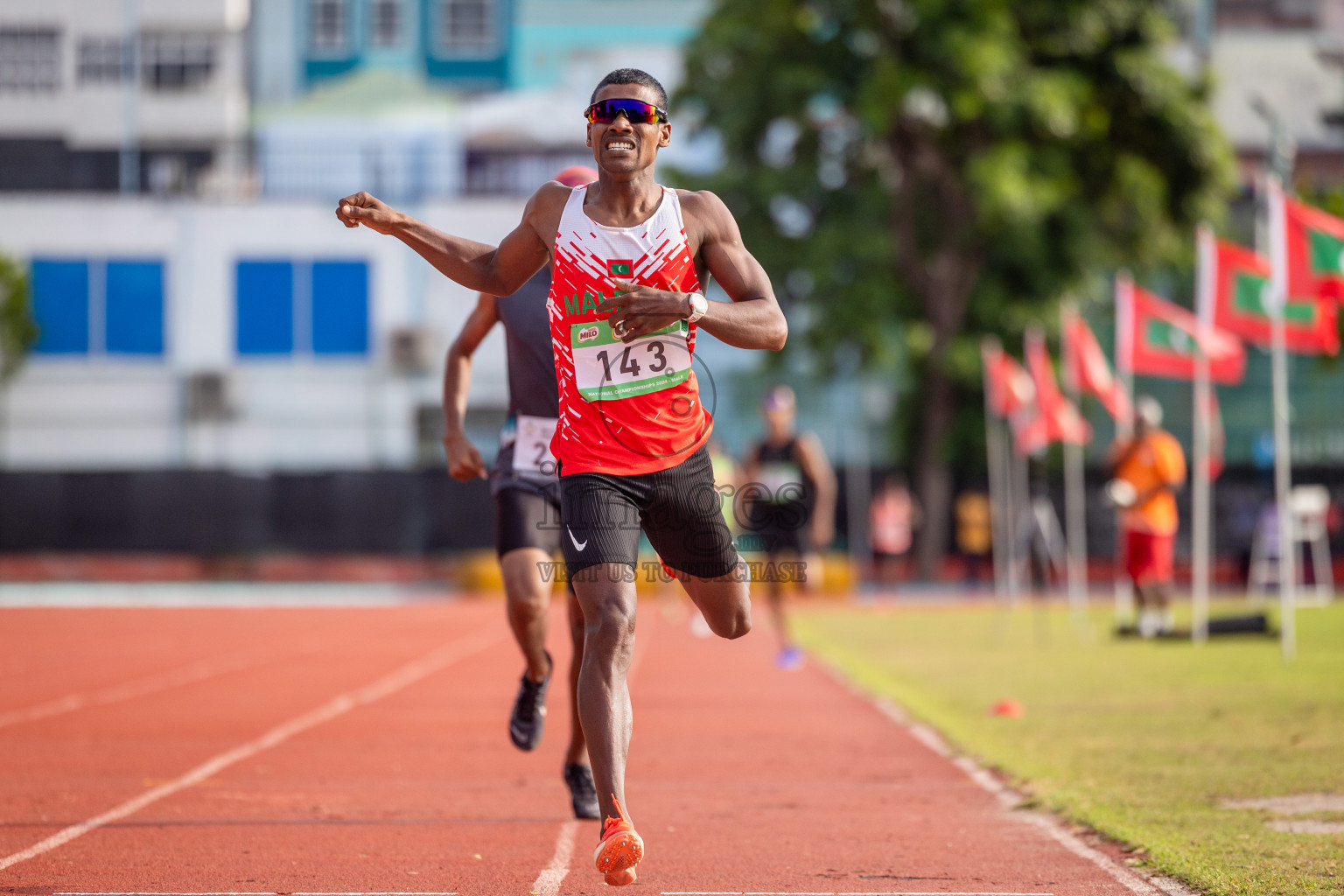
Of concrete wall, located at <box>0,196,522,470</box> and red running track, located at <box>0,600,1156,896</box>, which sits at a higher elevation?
concrete wall, located at <box>0,196,522,470</box>

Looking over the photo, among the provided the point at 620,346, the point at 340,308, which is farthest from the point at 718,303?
the point at 340,308

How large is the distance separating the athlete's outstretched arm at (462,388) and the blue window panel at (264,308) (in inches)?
1165

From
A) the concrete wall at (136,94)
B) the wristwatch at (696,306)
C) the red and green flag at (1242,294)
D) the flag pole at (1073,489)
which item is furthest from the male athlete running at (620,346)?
the concrete wall at (136,94)

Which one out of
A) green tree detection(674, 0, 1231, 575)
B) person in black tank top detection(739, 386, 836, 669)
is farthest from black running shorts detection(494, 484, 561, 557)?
green tree detection(674, 0, 1231, 575)

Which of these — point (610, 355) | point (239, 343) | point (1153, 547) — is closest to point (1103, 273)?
point (1153, 547)

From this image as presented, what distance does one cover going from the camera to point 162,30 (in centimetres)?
3438

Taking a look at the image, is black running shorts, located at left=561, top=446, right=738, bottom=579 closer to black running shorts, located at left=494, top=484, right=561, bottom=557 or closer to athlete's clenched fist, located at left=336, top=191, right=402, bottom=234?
athlete's clenched fist, located at left=336, top=191, right=402, bottom=234

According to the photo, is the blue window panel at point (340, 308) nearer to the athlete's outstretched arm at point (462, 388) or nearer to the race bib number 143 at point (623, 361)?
the athlete's outstretched arm at point (462, 388)

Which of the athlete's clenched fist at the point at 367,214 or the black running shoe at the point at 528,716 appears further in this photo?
the black running shoe at the point at 528,716

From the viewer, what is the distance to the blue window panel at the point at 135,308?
34.1 m

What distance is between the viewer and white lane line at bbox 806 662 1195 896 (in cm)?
482

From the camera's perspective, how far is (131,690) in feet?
40.0

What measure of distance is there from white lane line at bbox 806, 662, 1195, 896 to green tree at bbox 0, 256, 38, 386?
2636 cm

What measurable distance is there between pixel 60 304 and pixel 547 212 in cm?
3109
